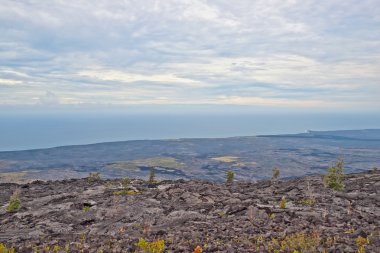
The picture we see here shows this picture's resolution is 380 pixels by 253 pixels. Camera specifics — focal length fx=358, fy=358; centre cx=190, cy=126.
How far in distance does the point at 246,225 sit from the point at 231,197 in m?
8.32

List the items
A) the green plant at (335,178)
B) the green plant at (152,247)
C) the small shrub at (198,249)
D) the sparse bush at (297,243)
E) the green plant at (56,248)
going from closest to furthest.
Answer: the small shrub at (198,249), the sparse bush at (297,243), the green plant at (152,247), the green plant at (56,248), the green plant at (335,178)

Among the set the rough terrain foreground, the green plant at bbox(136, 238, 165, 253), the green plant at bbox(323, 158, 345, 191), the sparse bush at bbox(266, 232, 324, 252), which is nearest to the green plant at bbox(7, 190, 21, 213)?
the rough terrain foreground

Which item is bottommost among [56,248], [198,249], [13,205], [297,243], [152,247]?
[13,205]

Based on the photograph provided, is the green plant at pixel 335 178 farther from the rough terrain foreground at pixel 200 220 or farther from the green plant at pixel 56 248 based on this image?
the green plant at pixel 56 248

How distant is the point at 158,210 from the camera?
22844 millimetres

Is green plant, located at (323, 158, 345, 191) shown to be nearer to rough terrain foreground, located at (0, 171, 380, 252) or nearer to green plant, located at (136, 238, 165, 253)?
rough terrain foreground, located at (0, 171, 380, 252)

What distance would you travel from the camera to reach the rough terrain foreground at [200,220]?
1483 centimetres

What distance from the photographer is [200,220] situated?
1964cm

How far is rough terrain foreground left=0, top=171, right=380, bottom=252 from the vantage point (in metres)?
14.8

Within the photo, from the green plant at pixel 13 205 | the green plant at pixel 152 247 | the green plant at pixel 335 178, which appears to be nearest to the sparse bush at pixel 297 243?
the green plant at pixel 152 247

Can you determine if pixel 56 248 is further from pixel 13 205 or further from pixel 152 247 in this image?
pixel 13 205

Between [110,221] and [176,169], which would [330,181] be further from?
[176,169]

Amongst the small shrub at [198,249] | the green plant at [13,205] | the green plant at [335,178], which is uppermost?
the green plant at [335,178]

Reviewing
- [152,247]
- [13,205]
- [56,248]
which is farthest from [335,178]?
[13,205]
